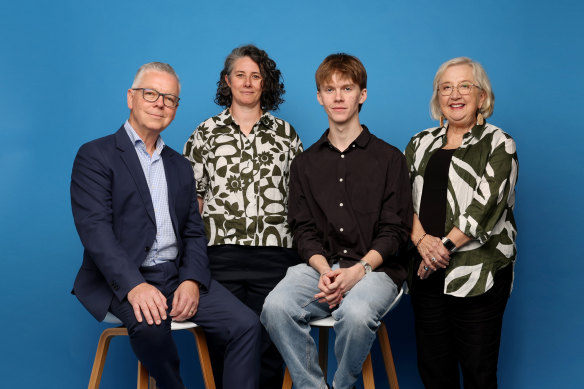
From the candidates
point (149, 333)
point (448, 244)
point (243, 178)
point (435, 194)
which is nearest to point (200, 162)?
point (243, 178)

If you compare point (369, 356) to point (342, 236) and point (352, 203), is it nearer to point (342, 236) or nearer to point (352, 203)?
point (342, 236)

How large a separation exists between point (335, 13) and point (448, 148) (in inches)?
52.0

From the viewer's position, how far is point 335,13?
3.65m

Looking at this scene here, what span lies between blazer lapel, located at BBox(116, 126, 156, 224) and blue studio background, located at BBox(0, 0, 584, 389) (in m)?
1.09

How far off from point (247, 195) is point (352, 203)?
518 millimetres

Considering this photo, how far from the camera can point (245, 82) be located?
3.00 metres

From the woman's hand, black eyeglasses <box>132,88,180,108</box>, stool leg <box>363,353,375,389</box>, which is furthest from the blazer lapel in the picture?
the woman's hand

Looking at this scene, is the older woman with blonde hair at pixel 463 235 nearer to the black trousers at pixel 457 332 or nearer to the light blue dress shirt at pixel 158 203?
the black trousers at pixel 457 332

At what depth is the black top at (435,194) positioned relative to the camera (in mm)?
2664

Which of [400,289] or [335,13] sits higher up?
[335,13]

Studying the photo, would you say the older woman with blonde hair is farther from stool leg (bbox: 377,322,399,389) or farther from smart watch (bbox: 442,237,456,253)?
stool leg (bbox: 377,322,399,389)

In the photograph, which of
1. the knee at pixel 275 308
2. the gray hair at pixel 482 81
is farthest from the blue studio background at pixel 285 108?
the knee at pixel 275 308
